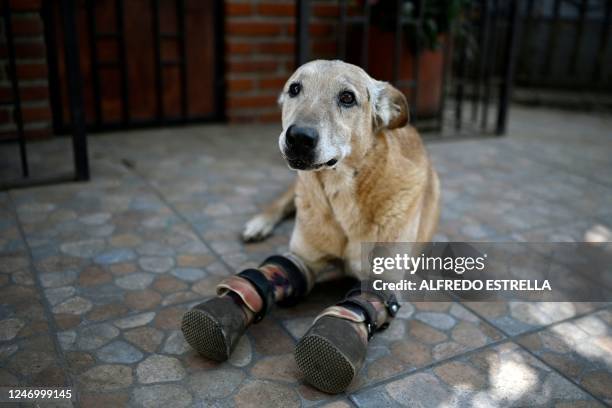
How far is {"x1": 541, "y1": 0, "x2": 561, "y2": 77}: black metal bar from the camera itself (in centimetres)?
667

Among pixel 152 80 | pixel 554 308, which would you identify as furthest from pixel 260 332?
pixel 152 80

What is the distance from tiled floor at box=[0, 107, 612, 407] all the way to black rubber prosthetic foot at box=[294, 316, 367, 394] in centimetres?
7

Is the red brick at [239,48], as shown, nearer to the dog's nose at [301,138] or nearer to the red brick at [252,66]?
the red brick at [252,66]

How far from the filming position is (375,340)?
2.34 metres

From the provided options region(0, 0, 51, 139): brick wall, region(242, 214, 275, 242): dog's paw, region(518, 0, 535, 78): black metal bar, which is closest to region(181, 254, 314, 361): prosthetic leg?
region(242, 214, 275, 242): dog's paw

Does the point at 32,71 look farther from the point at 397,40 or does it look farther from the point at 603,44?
the point at 603,44

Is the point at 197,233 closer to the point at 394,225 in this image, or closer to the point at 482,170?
the point at 394,225

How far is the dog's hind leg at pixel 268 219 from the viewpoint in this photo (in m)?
3.14

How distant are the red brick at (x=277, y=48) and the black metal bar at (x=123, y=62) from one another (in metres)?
1.19

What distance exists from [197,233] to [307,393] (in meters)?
1.44

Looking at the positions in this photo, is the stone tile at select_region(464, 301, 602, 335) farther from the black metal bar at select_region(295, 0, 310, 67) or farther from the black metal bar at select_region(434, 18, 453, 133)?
the black metal bar at select_region(434, 18, 453, 133)

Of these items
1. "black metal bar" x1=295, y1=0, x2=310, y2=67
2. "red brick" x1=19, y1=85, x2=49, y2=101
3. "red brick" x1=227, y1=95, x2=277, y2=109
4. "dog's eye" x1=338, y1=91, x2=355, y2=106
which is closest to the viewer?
"dog's eye" x1=338, y1=91, x2=355, y2=106

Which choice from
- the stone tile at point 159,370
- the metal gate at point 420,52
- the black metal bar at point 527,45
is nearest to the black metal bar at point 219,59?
the metal gate at point 420,52

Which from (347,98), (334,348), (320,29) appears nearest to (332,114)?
(347,98)
